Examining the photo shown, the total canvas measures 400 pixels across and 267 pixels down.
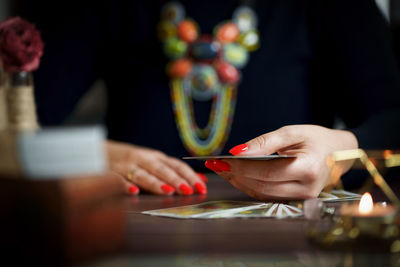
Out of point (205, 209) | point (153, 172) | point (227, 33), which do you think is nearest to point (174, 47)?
point (227, 33)

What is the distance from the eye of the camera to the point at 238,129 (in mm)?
1540

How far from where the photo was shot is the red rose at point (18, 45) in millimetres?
606

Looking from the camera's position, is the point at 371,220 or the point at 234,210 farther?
the point at 234,210

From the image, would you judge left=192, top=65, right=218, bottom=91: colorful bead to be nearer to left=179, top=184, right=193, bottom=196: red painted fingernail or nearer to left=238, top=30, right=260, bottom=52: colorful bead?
left=238, top=30, right=260, bottom=52: colorful bead

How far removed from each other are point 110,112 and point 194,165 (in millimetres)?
456

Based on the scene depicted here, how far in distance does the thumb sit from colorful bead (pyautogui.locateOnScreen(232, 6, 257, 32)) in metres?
0.78

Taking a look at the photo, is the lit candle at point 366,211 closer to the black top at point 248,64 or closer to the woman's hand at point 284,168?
the woman's hand at point 284,168

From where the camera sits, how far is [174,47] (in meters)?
1.51

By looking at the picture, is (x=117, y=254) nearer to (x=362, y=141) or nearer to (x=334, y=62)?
(x=362, y=141)

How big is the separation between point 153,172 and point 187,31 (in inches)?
24.3

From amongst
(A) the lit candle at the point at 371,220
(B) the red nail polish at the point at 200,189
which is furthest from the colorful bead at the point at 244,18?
(A) the lit candle at the point at 371,220

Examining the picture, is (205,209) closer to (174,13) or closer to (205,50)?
(205,50)

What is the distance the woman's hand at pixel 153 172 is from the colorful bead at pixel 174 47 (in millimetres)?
A: 465

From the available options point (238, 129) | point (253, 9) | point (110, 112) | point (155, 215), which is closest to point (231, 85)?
point (238, 129)
